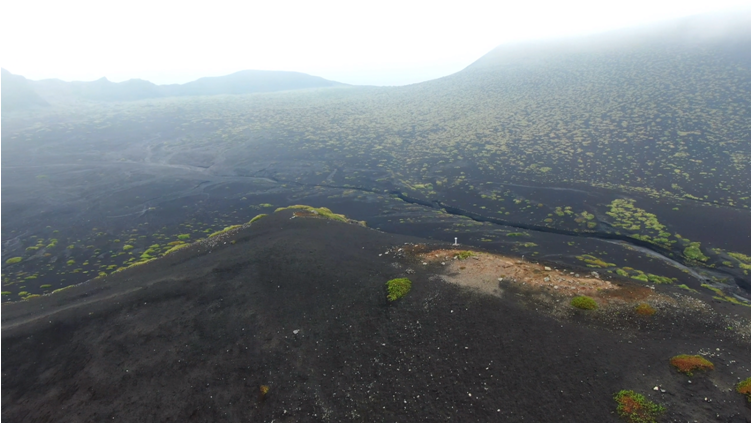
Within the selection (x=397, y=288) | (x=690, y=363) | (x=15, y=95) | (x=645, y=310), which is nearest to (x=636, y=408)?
(x=690, y=363)

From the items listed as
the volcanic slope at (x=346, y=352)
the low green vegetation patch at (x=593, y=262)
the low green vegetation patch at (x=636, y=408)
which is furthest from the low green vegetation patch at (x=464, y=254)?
the low green vegetation patch at (x=636, y=408)

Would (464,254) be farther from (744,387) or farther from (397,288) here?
(744,387)

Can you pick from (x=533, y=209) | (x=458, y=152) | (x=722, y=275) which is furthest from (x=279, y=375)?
(x=458, y=152)

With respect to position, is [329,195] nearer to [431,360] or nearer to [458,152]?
[458,152]

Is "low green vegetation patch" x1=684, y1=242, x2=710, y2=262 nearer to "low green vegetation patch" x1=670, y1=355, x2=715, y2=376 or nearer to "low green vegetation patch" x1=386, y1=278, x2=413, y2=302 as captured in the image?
"low green vegetation patch" x1=670, y1=355, x2=715, y2=376

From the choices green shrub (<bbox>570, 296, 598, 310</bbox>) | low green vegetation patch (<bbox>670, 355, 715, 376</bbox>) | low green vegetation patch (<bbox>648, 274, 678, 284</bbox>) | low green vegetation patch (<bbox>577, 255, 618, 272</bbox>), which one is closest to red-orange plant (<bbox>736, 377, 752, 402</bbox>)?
low green vegetation patch (<bbox>670, 355, 715, 376</bbox>)
